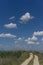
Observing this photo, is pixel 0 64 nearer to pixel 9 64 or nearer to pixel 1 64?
pixel 1 64

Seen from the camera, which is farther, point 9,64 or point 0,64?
point 9,64

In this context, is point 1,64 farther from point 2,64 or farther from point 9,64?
point 9,64

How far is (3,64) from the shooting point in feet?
78.7

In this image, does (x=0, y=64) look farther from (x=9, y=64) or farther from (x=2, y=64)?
(x=9, y=64)

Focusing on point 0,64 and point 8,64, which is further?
point 8,64

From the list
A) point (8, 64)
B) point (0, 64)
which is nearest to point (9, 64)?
point (8, 64)

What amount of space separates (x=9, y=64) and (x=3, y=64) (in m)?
1.30

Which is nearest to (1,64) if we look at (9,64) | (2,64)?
(2,64)

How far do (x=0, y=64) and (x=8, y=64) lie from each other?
1690 millimetres

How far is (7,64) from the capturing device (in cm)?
2456

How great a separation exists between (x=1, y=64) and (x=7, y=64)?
1058mm

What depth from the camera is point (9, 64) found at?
25.2 metres

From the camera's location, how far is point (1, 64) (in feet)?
77.6

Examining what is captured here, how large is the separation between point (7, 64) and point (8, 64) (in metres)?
0.27
